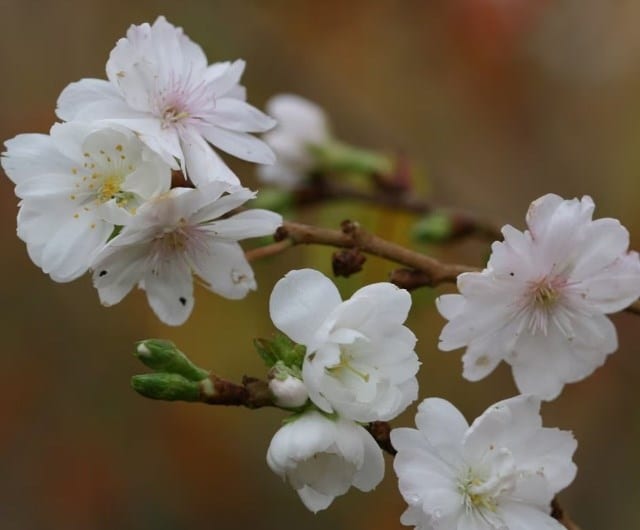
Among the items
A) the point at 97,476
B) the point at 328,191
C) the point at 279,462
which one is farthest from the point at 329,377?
the point at 97,476

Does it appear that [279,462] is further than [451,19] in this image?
No

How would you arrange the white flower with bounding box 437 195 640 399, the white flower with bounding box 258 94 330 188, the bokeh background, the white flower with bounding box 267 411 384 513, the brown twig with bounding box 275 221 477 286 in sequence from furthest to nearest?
the bokeh background, the white flower with bounding box 258 94 330 188, the brown twig with bounding box 275 221 477 286, the white flower with bounding box 437 195 640 399, the white flower with bounding box 267 411 384 513

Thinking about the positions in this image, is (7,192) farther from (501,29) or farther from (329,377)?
(329,377)

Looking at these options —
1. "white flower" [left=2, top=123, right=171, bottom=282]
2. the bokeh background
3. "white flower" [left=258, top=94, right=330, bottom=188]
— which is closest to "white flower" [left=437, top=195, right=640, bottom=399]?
"white flower" [left=2, top=123, right=171, bottom=282]

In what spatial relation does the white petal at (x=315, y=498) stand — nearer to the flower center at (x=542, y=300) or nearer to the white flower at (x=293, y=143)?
the flower center at (x=542, y=300)

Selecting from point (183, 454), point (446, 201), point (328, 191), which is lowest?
point (183, 454)

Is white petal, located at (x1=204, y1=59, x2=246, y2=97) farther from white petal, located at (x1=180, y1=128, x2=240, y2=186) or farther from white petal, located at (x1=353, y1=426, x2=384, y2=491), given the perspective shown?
white petal, located at (x1=353, y1=426, x2=384, y2=491)

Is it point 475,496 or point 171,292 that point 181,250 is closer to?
point 171,292
